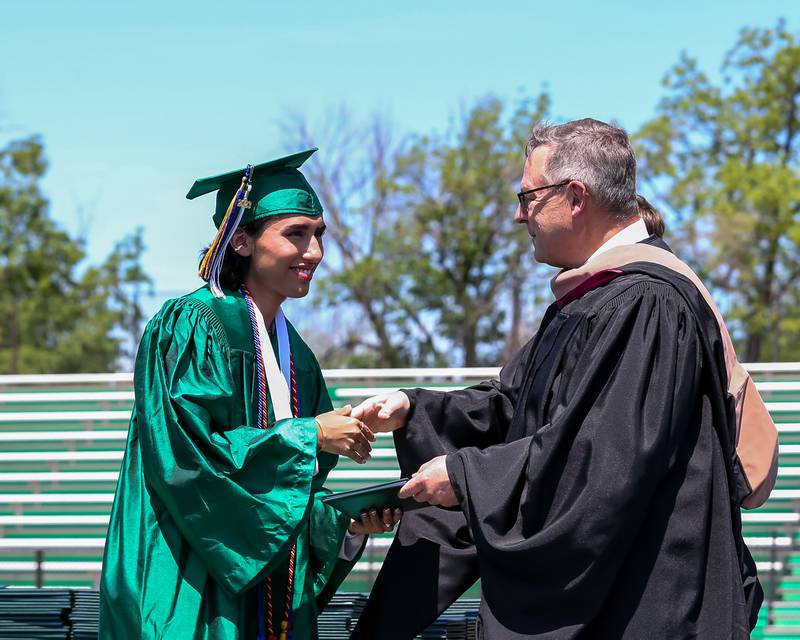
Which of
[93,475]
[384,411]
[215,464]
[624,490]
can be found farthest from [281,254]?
[93,475]

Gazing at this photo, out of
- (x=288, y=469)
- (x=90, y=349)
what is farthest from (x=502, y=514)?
(x=90, y=349)

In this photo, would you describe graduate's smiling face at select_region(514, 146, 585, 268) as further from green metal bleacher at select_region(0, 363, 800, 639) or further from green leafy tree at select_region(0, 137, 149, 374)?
green leafy tree at select_region(0, 137, 149, 374)

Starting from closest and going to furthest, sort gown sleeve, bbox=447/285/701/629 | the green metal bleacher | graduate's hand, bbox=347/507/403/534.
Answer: gown sleeve, bbox=447/285/701/629 → graduate's hand, bbox=347/507/403/534 → the green metal bleacher

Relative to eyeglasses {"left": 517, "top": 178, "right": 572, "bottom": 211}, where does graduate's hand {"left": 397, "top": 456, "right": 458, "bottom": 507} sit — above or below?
below

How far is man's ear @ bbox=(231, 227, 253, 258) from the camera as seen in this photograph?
3.41m

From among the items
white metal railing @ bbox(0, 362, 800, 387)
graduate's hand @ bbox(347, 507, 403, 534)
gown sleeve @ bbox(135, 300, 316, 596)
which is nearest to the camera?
gown sleeve @ bbox(135, 300, 316, 596)

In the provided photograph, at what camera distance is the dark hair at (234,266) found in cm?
341

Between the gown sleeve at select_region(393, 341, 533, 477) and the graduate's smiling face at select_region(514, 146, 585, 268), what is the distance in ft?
1.21

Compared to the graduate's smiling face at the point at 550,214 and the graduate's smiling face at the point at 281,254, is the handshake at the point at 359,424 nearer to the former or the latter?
the graduate's smiling face at the point at 281,254

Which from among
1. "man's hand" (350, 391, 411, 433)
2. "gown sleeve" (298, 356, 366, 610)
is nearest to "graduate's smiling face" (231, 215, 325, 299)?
"man's hand" (350, 391, 411, 433)

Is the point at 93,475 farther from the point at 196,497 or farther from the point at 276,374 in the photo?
the point at 196,497

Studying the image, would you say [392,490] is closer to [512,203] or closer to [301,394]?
[301,394]

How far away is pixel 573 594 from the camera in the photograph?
276cm

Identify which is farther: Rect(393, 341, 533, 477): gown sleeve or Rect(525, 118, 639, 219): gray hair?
Rect(393, 341, 533, 477): gown sleeve
